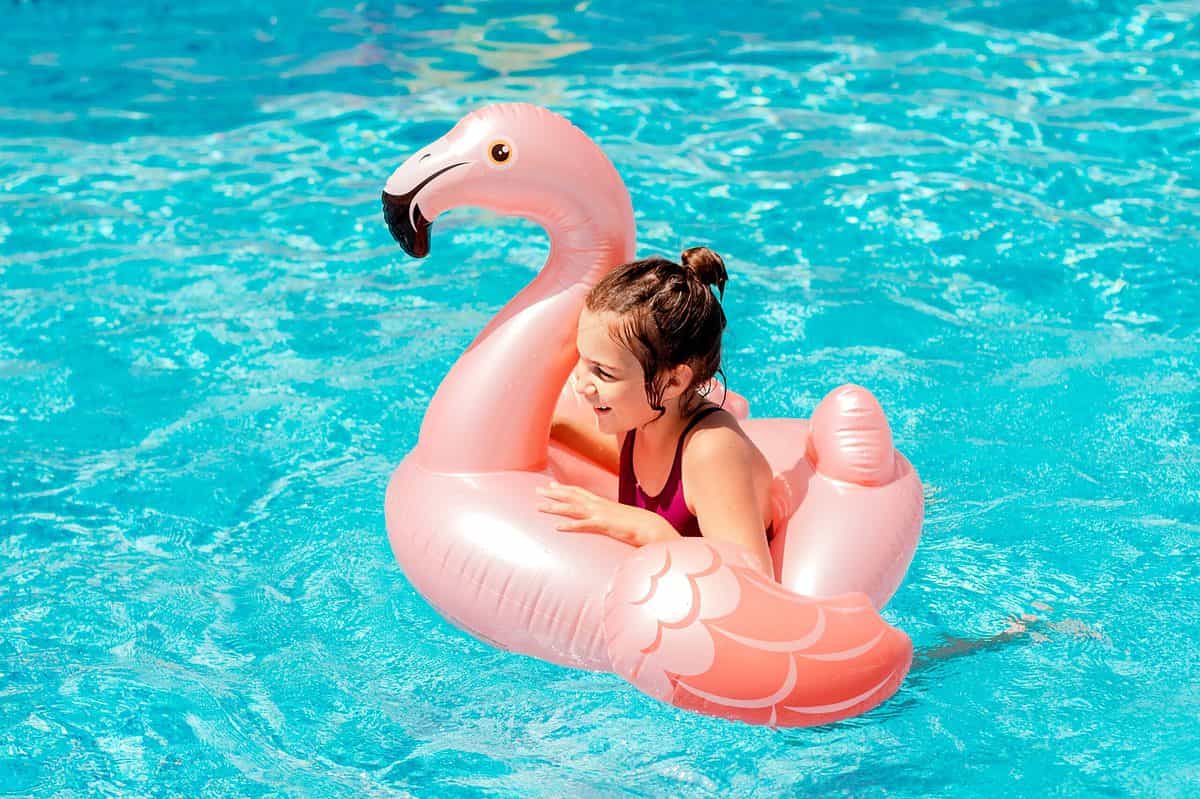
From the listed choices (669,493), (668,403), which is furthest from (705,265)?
(669,493)

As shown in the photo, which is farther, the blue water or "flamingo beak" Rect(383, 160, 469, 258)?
"flamingo beak" Rect(383, 160, 469, 258)

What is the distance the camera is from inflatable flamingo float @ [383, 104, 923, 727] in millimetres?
3076

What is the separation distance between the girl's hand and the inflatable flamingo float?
0.03 metres

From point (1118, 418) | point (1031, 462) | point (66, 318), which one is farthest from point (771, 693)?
point (66, 318)

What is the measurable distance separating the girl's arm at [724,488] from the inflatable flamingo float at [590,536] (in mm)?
111

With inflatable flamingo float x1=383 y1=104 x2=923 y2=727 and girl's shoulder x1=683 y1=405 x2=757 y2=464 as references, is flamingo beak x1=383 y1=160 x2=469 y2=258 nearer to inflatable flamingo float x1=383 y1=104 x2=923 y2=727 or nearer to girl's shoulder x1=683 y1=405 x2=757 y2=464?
inflatable flamingo float x1=383 y1=104 x2=923 y2=727

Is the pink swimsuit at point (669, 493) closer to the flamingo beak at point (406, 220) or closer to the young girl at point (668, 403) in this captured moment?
the young girl at point (668, 403)

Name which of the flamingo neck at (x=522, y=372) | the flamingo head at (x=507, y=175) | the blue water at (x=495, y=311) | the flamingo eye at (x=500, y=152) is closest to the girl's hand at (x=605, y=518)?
the flamingo neck at (x=522, y=372)

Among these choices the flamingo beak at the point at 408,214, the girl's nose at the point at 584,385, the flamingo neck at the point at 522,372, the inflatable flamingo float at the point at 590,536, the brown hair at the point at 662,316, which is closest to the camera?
the inflatable flamingo float at the point at 590,536

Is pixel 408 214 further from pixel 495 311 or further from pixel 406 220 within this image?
pixel 495 311

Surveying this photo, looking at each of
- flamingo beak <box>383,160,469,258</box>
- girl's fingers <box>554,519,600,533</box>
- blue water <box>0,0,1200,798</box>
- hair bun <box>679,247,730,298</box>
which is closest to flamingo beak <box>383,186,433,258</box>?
flamingo beak <box>383,160,469,258</box>

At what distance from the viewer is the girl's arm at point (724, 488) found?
331cm

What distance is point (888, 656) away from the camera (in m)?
3.13

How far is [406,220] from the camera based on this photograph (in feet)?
11.5
